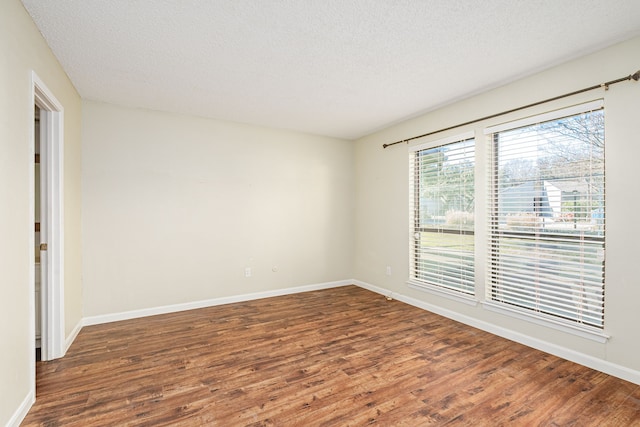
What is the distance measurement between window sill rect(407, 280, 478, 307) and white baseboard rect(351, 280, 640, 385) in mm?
164

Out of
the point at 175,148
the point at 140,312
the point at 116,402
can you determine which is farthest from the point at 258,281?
the point at 116,402

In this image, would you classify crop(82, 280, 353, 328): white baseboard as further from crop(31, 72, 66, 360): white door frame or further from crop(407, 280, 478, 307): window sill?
crop(407, 280, 478, 307): window sill

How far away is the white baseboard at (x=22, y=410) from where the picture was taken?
5.61ft

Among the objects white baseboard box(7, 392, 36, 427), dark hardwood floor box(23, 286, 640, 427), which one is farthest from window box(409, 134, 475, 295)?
white baseboard box(7, 392, 36, 427)

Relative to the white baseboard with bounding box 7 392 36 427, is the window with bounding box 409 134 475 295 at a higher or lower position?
higher

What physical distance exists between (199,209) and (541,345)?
411cm

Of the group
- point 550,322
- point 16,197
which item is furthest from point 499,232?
point 16,197

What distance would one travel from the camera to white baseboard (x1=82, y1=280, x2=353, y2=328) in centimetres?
348

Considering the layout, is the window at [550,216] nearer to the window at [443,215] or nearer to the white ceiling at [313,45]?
the window at [443,215]

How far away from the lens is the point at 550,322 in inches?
107

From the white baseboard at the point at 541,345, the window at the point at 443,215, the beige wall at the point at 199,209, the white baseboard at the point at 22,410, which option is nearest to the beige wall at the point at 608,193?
the white baseboard at the point at 541,345

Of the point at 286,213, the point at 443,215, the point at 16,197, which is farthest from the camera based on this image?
the point at 286,213

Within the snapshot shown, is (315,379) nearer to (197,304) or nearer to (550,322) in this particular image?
(550,322)

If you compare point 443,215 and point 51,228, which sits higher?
point 443,215
